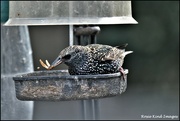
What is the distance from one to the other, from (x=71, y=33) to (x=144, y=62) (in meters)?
4.64

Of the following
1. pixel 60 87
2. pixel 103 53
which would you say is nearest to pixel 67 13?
pixel 103 53

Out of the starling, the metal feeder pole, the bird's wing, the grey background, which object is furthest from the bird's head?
the grey background

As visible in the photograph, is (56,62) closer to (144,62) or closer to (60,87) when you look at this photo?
(60,87)

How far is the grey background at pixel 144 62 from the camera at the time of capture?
7.24 metres

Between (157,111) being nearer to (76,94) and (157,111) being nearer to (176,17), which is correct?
(176,17)

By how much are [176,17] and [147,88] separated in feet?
3.57

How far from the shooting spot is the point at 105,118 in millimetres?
6953

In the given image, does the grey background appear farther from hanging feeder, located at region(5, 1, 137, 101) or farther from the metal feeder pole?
hanging feeder, located at region(5, 1, 137, 101)

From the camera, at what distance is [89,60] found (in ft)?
10.3

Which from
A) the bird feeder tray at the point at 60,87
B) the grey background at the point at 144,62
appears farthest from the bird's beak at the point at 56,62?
the grey background at the point at 144,62

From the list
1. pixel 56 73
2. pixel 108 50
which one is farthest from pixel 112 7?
pixel 56 73

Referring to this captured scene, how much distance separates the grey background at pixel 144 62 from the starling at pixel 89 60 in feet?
12.7

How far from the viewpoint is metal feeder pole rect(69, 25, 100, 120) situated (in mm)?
3367

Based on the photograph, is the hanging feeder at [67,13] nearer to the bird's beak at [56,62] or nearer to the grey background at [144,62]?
the bird's beak at [56,62]
